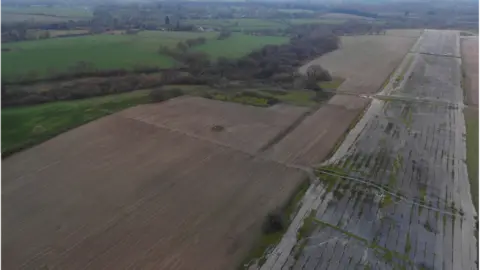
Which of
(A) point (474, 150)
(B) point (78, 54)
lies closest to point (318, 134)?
(A) point (474, 150)

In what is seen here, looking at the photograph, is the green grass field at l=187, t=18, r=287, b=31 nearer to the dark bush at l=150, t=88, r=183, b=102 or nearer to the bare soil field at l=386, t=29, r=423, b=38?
the bare soil field at l=386, t=29, r=423, b=38

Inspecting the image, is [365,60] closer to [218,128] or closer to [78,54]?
[218,128]

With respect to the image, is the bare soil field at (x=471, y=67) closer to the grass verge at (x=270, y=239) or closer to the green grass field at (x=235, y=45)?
the grass verge at (x=270, y=239)

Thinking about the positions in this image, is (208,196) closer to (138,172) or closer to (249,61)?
(138,172)

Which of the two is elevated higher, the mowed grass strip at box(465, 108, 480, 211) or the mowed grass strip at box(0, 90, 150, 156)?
the mowed grass strip at box(0, 90, 150, 156)

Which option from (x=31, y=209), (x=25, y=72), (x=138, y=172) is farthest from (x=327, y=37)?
(x=31, y=209)

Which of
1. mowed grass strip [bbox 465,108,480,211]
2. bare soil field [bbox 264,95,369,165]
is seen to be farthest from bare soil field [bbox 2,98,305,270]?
mowed grass strip [bbox 465,108,480,211]

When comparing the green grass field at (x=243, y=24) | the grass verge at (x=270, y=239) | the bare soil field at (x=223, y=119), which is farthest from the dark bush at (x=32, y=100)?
the green grass field at (x=243, y=24)
